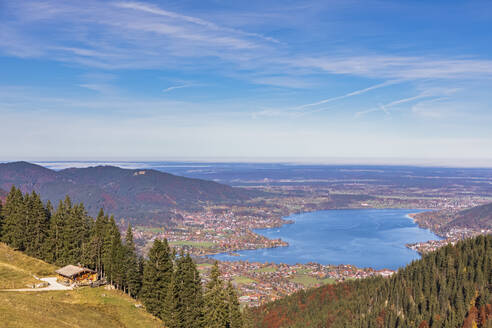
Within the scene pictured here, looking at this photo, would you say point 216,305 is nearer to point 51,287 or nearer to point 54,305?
point 54,305

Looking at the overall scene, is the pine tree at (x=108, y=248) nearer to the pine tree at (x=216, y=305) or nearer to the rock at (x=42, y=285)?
the rock at (x=42, y=285)

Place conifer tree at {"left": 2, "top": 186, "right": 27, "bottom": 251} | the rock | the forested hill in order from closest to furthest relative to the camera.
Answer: the rock, conifer tree at {"left": 2, "top": 186, "right": 27, "bottom": 251}, the forested hill

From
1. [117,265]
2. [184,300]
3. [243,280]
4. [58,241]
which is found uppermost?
[58,241]

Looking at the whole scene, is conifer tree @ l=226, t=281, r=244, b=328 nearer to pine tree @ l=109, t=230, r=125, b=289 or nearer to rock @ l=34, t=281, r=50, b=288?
pine tree @ l=109, t=230, r=125, b=289

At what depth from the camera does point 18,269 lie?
64.3 metres

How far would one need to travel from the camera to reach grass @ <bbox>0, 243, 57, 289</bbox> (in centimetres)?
5722

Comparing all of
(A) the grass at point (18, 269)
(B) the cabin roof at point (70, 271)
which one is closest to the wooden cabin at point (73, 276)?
(B) the cabin roof at point (70, 271)

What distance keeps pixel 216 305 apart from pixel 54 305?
80.6ft

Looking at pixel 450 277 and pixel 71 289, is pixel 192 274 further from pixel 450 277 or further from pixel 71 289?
pixel 450 277

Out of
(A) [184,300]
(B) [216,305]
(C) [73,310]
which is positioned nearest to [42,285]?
(C) [73,310]

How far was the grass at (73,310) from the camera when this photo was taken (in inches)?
1475

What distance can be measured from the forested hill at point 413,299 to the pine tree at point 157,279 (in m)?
43.2

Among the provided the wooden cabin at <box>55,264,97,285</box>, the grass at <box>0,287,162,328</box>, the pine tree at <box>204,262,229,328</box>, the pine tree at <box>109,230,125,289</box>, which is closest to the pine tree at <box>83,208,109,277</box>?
the pine tree at <box>109,230,125,289</box>

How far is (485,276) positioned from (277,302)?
7227 cm
